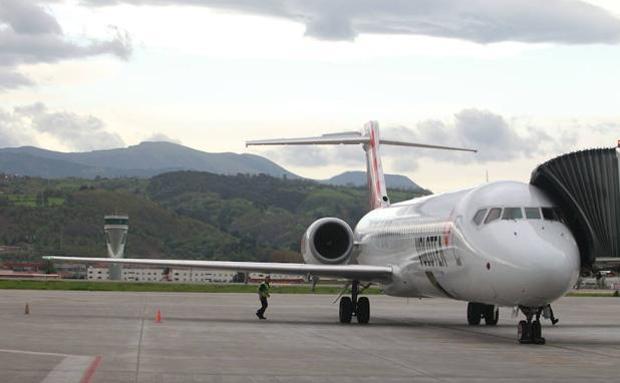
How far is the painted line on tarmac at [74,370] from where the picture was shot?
15.1 m

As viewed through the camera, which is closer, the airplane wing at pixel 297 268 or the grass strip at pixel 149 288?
the airplane wing at pixel 297 268

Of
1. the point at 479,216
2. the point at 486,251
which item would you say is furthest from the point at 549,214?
the point at 479,216

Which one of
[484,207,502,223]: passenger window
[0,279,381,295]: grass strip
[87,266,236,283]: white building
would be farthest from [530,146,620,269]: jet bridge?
[87,266,236,283]: white building

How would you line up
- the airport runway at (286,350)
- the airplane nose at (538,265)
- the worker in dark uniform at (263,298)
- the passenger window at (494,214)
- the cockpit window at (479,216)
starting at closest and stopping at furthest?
the airport runway at (286,350) < the airplane nose at (538,265) < the passenger window at (494,214) < the cockpit window at (479,216) < the worker in dark uniform at (263,298)

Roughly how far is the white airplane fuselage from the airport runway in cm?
112

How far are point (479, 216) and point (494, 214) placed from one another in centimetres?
56

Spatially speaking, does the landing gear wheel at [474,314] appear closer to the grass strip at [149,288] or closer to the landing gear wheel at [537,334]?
the landing gear wheel at [537,334]

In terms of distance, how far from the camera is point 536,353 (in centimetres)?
2088

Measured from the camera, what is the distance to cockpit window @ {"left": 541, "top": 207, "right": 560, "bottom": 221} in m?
23.5

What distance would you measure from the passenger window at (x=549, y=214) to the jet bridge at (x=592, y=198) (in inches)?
21.2

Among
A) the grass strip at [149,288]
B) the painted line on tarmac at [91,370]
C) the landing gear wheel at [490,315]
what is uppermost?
the grass strip at [149,288]

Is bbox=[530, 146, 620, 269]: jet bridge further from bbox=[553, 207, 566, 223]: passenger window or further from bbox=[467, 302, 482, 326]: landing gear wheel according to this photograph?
bbox=[467, 302, 482, 326]: landing gear wheel

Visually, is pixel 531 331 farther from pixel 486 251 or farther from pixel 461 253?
pixel 461 253

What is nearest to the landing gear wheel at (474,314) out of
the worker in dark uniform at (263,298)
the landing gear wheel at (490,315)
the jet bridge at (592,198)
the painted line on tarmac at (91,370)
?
the landing gear wheel at (490,315)
